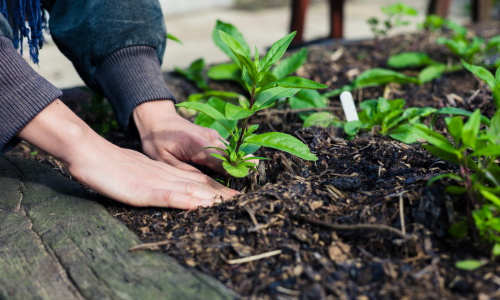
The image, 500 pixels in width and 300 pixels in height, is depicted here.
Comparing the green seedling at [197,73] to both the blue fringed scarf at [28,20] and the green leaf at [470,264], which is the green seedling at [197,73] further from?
the green leaf at [470,264]

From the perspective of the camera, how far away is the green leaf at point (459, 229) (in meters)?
0.96

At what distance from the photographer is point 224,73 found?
2.50m

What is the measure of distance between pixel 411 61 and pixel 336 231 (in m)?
1.92

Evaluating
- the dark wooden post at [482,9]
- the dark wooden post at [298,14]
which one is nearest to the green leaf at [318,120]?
the dark wooden post at [298,14]

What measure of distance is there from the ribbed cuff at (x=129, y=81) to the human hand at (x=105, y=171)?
37 cm

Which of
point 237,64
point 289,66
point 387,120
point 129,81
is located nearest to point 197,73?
point 237,64

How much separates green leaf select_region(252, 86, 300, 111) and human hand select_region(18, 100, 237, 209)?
12.6 inches

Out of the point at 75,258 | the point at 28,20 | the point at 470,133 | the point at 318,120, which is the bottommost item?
the point at 75,258

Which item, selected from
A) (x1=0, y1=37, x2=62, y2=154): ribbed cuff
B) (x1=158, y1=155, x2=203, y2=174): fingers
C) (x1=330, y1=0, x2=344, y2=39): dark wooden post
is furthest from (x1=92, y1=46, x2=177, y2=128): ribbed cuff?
(x1=330, y1=0, x2=344, y2=39): dark wooden post

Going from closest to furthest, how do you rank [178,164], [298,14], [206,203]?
[206,203], [178,164], [298,14]

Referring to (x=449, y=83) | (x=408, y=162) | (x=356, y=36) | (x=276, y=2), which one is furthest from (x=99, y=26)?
(x=276, y=2)

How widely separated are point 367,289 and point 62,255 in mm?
796

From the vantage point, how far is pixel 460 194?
104cm

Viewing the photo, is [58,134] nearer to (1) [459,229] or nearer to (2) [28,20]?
(2) [28,20]
